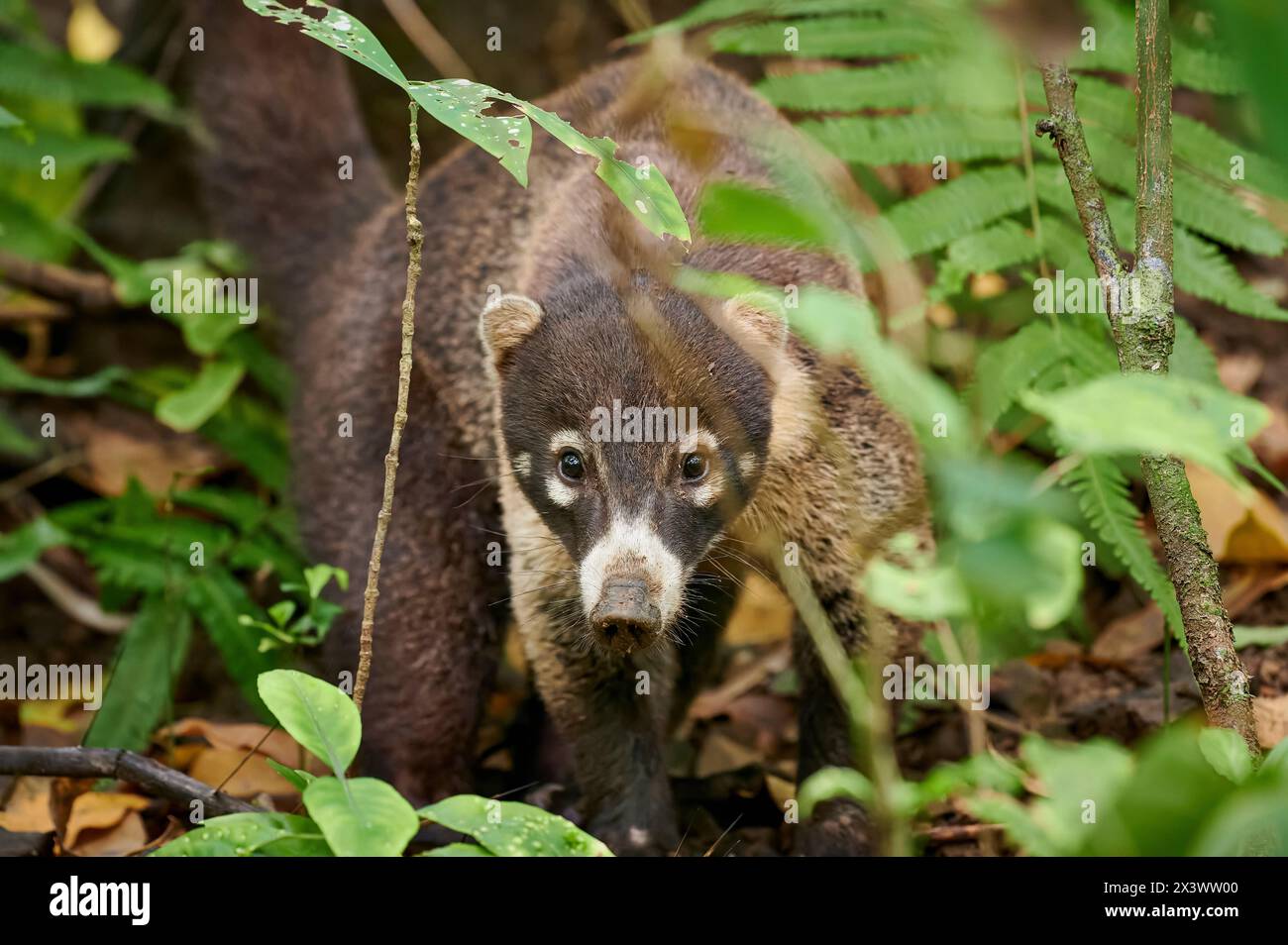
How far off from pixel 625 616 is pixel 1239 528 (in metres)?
2.85

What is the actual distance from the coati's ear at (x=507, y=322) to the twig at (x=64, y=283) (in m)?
3.65

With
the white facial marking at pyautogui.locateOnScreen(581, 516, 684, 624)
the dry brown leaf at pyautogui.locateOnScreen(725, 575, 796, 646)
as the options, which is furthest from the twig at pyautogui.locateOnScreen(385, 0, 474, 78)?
the white facial marking at pyautogui.locateOnScreen(581, 516, 684, 624)

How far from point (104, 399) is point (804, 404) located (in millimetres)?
4499

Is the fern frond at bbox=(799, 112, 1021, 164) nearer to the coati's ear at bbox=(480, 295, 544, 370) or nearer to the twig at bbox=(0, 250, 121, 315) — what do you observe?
the coati's ear at bbox=(480, 295, 544, 370)

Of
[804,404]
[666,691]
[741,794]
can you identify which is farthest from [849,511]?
[741,794]

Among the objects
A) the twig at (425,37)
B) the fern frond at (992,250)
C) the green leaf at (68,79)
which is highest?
the twig at (425,37)

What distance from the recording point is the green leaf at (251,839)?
2947 mm

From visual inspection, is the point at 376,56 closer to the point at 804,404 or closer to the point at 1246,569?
the point at 804,404

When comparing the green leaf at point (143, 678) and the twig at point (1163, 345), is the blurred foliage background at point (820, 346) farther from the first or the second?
the twig at point (1163, 345)

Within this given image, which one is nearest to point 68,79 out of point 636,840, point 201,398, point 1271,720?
point 201,398

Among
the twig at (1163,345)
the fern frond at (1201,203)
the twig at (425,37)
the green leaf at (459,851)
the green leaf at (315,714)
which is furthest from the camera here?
the twig at (425,37)

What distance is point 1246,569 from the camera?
521cm

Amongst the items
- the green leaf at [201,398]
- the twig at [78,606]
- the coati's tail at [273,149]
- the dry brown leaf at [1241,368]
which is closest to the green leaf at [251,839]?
the green leaf at [201,398]

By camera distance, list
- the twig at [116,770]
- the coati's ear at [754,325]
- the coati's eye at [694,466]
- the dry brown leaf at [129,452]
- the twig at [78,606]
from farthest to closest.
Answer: the dry brown leaf at [129,452]
the twig at [78,606]
the coati's ear at [754,325]
the coati's eye at [694,466]
the twig at [116,770]
